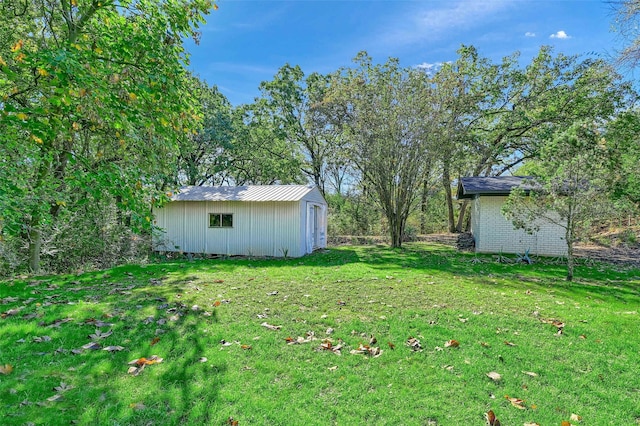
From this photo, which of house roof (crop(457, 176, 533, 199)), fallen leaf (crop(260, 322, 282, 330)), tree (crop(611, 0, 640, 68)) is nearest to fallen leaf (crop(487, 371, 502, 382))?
fallen leaf (crop(260, 322, 282, 330))

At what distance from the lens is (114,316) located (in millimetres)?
4367

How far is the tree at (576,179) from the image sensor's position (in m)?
7.11

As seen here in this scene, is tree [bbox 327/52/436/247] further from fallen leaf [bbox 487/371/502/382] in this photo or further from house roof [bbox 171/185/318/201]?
fallen leaf [bbox 487/371/502/382]

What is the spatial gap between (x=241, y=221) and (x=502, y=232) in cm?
1024

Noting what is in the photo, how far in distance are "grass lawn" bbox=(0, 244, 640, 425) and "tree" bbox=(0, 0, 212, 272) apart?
1.54 m

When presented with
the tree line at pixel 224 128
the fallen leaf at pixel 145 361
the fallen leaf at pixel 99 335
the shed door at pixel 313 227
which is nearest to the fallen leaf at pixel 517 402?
Answer: the fallen leaf at pixel 145 361

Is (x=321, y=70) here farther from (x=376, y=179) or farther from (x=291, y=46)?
(x=376, y=179)

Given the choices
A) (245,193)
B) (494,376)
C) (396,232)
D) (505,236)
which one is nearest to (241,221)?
(245,193)

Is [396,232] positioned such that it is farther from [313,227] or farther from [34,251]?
[34,251]

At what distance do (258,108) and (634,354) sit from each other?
73.5ft

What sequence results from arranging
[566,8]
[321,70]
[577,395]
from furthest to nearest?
[321,70] < [566,8] < [577,395]

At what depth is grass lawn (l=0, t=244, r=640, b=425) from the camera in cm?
249

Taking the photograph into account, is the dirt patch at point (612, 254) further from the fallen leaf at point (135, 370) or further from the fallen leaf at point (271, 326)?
the fallen leaf at point (135, 370)

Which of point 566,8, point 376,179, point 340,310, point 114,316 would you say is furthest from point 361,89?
point 114,316
